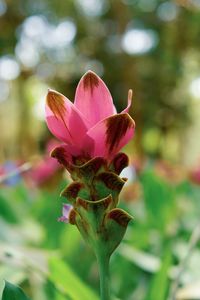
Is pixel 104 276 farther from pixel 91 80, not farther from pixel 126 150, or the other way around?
pixel 126 150

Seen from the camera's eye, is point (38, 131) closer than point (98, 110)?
No

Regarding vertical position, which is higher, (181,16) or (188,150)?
(181,16)

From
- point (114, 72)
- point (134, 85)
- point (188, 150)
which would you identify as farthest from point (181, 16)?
point (188, 150)

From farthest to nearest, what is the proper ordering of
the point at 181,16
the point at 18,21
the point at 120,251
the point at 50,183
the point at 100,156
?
the point at 181,16 < the point at 18,21 < the point at 50,183 < the point at 120,251 < the point at 100,156

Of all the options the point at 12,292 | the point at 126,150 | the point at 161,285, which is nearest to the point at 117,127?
the point at 12,292

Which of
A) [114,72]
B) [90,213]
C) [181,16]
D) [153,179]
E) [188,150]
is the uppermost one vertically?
[90,213]

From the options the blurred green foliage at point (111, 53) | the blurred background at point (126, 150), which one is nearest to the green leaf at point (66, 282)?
the blurred background at point (126, 150)

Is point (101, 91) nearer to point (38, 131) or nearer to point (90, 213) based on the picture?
point (90, 213)

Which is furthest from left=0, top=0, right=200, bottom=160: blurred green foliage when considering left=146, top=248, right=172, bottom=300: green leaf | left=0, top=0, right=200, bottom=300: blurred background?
left=146, top=248, right=172, bottom=300: green leaf

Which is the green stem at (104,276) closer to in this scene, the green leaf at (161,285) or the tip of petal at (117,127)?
the tip of petal at (117,127)
